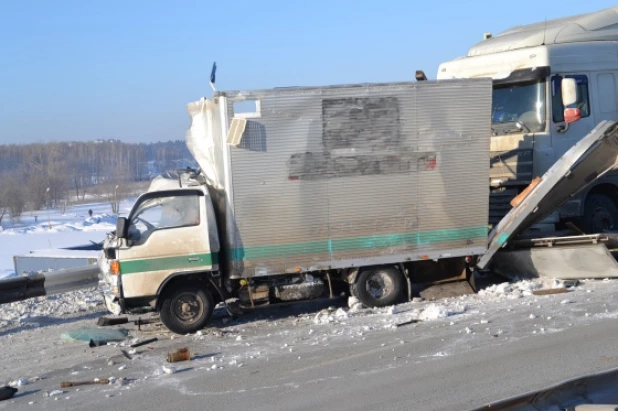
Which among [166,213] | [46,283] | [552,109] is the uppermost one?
[552,109]

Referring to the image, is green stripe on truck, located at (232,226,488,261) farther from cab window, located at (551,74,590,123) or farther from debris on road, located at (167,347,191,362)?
cab window, located at (551,74,590,123)

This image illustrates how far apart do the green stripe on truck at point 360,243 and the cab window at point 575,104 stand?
2820 mm

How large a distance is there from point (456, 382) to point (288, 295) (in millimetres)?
4574

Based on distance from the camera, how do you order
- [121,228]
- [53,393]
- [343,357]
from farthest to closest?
[121,228] < [343,357] < [53,393]

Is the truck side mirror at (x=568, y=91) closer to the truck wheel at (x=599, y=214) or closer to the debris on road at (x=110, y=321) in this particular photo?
the truck wheel at (x=599, y=214)

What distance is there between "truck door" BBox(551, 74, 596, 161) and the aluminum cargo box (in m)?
2.13

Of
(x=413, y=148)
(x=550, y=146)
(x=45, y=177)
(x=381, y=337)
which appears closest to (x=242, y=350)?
(x=381, y=337)

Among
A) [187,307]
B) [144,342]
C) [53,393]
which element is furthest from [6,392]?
[187,307]

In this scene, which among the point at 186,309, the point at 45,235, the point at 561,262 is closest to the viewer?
the point at 186,309

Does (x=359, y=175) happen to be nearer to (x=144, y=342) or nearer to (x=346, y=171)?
(x=346, y=171)

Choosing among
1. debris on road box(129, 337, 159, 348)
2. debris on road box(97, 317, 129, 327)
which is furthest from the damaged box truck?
debris on road box(97, 317, 129, 327)

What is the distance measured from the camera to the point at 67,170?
114 metres

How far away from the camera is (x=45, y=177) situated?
100 m

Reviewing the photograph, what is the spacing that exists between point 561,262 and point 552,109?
9.22 ft
